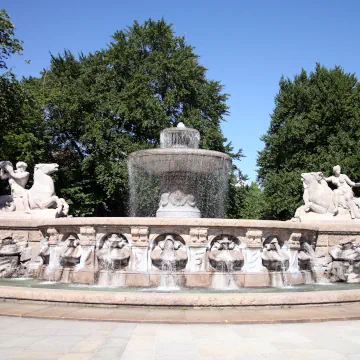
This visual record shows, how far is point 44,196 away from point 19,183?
3.39 ft

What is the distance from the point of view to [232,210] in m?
31.2

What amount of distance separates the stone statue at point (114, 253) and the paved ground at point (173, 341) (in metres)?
2.83

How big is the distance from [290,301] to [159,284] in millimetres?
2742

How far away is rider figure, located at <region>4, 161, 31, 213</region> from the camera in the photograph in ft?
42.6

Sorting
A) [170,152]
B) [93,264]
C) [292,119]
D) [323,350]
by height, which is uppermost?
[292,119]

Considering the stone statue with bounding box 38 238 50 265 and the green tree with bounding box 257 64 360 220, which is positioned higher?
the green tree with bounding box 257 64 360 220

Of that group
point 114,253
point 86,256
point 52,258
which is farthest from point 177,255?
point 52,258

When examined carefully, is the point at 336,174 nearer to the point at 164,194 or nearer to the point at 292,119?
the point at 164,194

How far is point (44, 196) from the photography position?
13102 mm

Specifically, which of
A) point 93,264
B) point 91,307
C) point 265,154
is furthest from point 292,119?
point 91,307

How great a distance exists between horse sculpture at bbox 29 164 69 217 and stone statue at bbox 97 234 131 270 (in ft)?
14.3

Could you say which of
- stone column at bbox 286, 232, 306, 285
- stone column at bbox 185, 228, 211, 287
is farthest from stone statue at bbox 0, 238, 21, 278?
stone column at bbox 286, 232, 306, 285

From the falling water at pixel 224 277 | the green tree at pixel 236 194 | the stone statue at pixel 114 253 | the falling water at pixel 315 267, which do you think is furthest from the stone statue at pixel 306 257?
the green tree at pixel 236 194

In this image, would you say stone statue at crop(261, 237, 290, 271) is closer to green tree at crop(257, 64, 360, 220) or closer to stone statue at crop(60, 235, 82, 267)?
stone statue at crop(60, 235, 82, 267)
